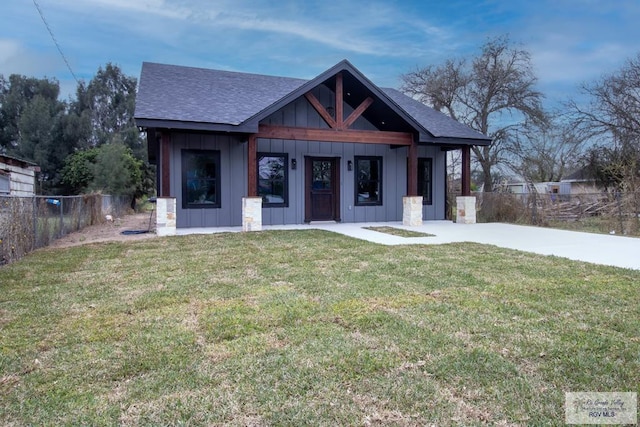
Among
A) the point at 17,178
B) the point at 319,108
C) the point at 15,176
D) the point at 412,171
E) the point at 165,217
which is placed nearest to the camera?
the point at 165,217

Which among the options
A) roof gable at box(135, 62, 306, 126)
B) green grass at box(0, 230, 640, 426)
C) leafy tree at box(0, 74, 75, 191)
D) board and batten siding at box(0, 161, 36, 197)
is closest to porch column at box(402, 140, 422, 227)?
roof gable at box(135, 62, 306, 126)

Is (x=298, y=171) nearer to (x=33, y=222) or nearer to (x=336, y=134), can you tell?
(x=336, y=134)

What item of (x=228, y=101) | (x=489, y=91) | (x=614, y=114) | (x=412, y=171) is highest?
(x=489, y=91)

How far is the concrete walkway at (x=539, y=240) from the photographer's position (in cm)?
648

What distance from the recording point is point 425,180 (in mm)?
13719

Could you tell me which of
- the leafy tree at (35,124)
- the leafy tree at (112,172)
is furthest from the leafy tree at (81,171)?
the leafy tree at (35,124)

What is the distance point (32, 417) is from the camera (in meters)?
2.05

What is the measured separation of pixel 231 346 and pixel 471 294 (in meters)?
2.55

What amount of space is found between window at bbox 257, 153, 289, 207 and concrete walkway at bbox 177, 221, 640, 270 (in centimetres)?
203

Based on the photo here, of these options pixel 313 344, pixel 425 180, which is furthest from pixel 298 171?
pixel 313 344

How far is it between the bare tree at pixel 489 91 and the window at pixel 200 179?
16.0 metres

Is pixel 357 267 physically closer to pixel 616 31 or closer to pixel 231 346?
pixel 231 346

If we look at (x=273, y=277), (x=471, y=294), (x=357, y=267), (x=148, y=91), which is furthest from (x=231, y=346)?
(x=148, y=91)

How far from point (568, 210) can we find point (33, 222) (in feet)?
45.0
